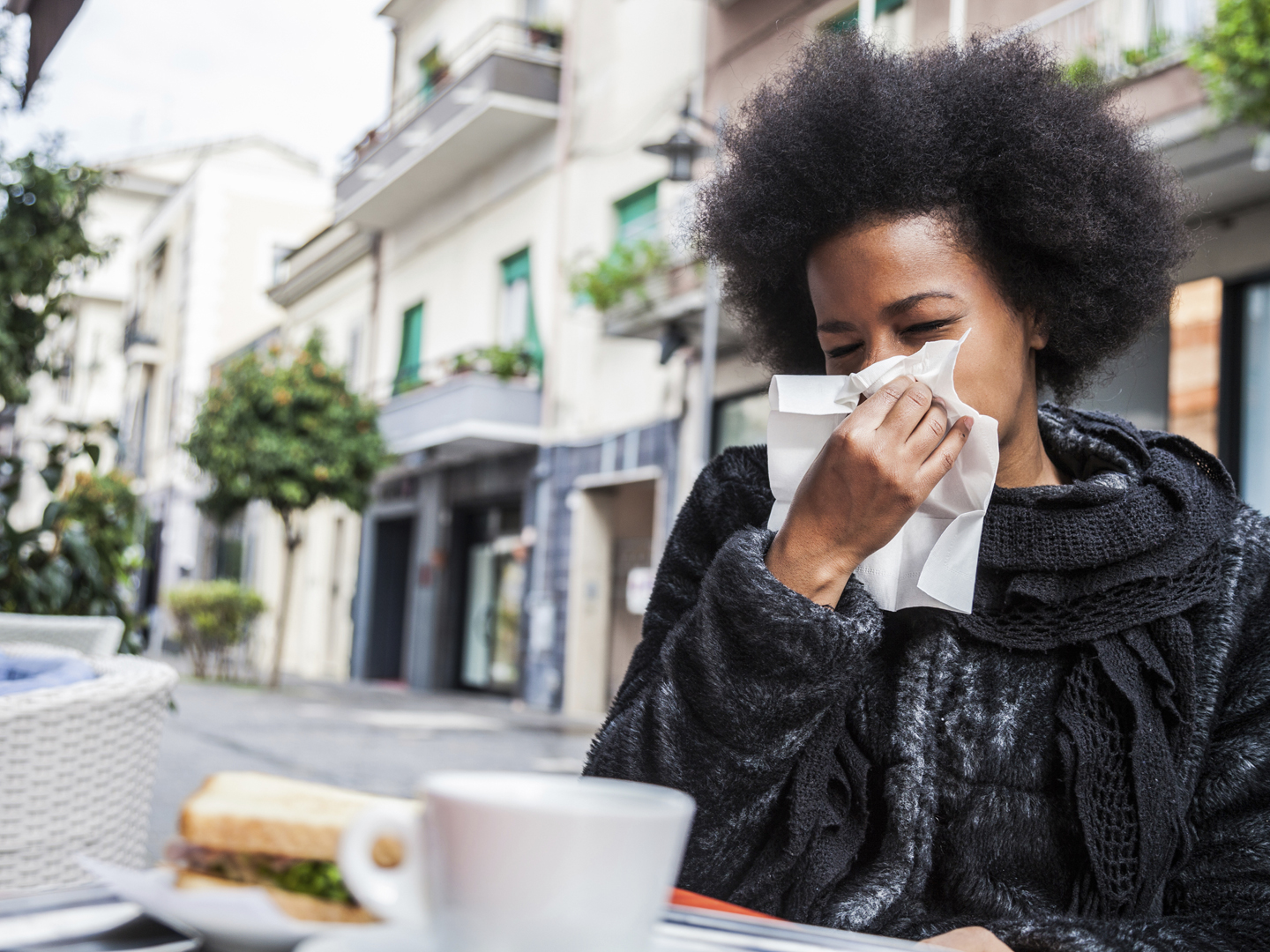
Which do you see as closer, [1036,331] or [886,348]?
[886,348]

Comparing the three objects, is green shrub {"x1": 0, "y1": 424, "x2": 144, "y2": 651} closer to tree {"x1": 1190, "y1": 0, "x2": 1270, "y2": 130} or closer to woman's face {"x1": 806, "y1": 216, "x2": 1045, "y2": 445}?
woman's face {"x1": 806, "y1": 216, "x2": 1045, "y2": 445}

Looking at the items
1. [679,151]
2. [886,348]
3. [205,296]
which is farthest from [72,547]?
[205,296]

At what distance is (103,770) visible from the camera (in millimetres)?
2064

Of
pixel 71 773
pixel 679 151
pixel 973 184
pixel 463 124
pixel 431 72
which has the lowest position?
pixel 71 773

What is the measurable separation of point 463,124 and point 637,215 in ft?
9.75

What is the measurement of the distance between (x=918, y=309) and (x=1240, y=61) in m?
5.63

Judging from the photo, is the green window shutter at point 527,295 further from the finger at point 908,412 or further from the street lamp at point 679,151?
the finger at point 908,412

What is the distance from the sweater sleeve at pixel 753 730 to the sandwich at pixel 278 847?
63 centimetres

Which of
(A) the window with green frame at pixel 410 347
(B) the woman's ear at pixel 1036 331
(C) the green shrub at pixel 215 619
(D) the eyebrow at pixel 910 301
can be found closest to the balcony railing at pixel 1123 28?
(B) the woman's ear at pixel 1036 331

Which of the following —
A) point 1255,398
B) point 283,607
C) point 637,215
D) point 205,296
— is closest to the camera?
point 1255,398

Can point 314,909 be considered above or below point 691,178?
below

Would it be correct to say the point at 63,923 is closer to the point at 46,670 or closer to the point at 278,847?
the point at 278,847

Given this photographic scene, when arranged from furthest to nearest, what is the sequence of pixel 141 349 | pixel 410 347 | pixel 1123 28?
pixel 141 349 → pixel 410 347 → pixel 1123 28

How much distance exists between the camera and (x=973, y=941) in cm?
109
